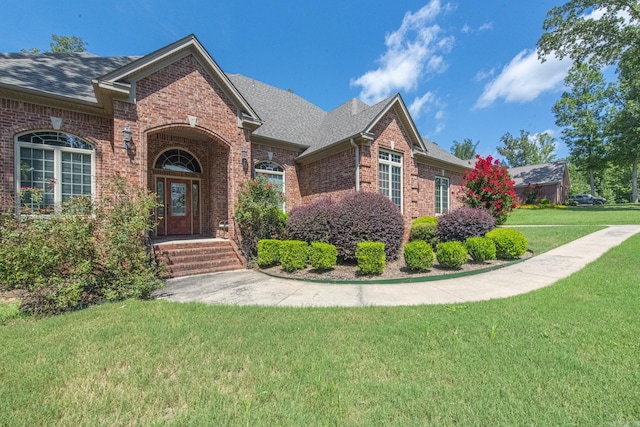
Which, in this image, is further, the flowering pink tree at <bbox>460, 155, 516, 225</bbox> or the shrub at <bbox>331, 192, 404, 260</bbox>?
the flowering pink tree at <bbox>460, 155, 516, 225</bbox>

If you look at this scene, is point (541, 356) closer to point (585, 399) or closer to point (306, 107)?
point (585, 399)

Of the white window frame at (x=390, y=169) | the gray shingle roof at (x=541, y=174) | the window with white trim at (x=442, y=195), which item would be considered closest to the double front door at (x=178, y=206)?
the white window frame at (x=390, y=169)

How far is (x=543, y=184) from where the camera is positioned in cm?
3556

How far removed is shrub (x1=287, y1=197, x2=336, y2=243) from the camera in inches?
322

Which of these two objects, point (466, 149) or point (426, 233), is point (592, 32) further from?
point (466, 149)

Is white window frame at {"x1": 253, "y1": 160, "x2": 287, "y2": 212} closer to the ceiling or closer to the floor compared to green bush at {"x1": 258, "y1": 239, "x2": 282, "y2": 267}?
closer to the ceiling

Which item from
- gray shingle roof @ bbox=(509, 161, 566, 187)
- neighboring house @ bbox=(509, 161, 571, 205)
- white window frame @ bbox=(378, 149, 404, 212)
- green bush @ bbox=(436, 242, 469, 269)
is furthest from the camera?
gray shingle roof @ bbox=(509, 161, 566, 187)

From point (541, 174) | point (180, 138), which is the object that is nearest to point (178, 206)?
point (180, 138)

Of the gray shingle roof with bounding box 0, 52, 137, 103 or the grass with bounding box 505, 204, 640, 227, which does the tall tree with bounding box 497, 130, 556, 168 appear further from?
the gray shingle roof with bounding box 0, 52, 137, 103

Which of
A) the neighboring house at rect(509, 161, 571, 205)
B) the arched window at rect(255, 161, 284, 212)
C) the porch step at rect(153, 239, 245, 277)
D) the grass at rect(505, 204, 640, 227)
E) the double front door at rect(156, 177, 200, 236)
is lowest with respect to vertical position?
the porch step at rect(153, 239, 245, 277)

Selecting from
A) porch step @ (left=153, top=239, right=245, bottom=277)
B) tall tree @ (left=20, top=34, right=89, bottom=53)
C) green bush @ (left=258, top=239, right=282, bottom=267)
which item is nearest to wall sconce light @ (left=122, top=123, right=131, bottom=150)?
porch step @ (left=153, top=239, right=245, bottom=277)

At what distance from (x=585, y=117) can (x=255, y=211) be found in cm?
4398

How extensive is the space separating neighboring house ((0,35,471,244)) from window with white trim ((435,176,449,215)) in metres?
4.18

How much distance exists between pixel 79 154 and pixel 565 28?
2858cm
